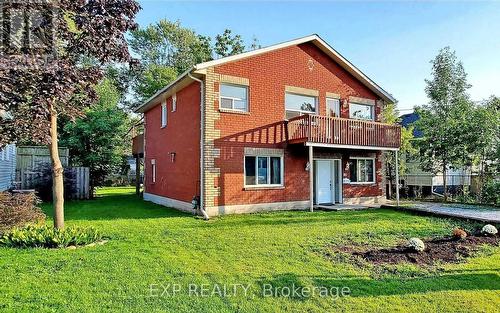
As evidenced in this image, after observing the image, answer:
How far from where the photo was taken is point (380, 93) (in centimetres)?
1756

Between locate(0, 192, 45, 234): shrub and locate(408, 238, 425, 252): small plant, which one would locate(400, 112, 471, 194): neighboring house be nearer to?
locate(408, 238, 425, 252): small plant

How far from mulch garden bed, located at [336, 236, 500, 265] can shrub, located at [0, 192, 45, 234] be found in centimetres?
798

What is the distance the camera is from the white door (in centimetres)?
1573

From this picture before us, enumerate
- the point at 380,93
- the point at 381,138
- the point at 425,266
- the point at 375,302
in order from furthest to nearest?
the point at 380,93 → the point at 381,138 → the point at 425,266 → the point at 375,302

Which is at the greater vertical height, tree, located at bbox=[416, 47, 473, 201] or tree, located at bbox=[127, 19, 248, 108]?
tree, located at bbox=[127, 19, 248, 108]

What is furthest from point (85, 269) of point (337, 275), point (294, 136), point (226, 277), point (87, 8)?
point (294, 136)

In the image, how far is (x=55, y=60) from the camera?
278 inches

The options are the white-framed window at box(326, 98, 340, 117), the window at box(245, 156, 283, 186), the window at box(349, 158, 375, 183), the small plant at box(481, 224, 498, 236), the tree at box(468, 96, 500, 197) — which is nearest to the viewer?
the small plant at box(481, 224, 498, 236)

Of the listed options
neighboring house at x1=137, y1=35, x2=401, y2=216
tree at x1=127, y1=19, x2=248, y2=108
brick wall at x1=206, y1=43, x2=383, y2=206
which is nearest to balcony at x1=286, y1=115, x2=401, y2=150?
neighboring house at x1=137, y1=35, x2=401, y2=216

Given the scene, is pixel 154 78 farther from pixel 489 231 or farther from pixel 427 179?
pixel 489 231

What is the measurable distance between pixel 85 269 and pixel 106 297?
132cm

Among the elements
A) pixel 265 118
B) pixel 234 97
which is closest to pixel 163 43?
pixel 234 97

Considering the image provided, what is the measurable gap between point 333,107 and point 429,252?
9.81m

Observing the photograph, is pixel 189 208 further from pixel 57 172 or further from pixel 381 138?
pixel 381 138
